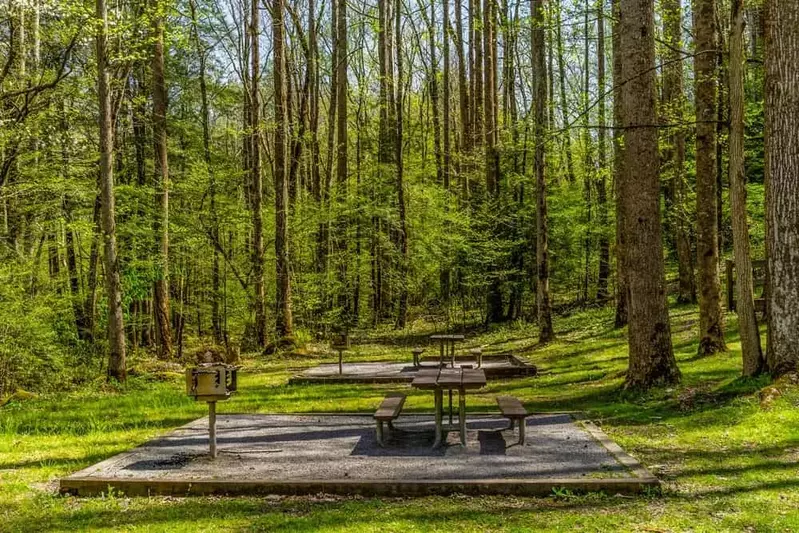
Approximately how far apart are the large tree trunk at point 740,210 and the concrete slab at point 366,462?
224 centimetres

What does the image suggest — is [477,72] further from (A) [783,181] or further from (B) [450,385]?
(B) [450,385]

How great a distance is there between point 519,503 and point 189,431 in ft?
13.4

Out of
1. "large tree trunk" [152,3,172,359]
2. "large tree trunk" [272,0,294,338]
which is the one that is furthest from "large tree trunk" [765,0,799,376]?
"large tree trunk" [152,3,172,359]

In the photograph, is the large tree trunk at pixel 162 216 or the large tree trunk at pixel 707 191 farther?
the large tree trunk at pixel 162 216

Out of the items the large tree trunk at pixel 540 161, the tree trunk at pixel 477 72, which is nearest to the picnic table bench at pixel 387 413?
the large tree trunk at pixel 540 161

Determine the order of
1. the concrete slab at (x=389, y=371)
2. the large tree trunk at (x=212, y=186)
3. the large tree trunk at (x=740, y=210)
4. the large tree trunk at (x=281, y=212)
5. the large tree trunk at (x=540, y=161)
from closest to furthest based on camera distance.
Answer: the large tree trunk at (x=740, y=210)
the concrete slab at (x=389, y=371)
the large tree trunk at (x=540, y=161)
the large tree trunk at (x=281, y=212)
the large tree trunk at (x=212, y=186)

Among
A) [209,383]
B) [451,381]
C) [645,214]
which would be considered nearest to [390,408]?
[451,381]

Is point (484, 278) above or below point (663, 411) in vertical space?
above

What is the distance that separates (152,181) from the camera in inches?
713

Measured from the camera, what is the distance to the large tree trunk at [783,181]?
6.94 meters

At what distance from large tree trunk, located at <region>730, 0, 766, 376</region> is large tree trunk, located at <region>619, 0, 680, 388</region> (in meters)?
0.84

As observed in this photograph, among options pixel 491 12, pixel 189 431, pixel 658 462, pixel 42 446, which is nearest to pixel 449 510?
pixel 658 462

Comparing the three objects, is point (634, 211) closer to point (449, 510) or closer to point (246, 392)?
point (449, 510)

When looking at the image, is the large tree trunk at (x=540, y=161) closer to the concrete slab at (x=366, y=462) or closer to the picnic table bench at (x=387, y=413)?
the concrete slab at (x=366, y=462)
